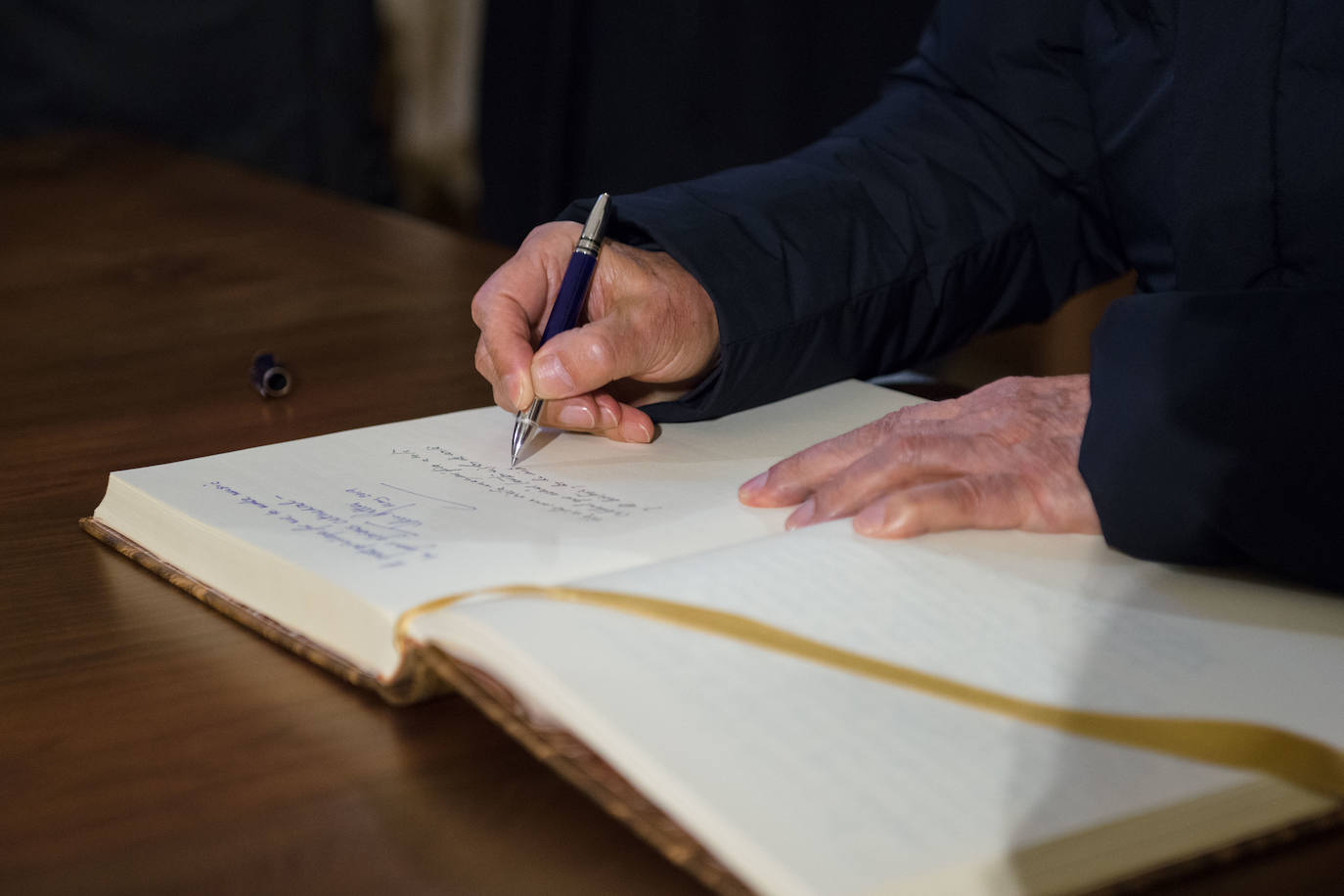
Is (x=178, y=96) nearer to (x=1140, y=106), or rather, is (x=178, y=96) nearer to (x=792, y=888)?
(x=1140, y=106)

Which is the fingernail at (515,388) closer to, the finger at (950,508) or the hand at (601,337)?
the hand at (601,337)

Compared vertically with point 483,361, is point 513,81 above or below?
below

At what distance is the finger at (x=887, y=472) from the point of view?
0.61 meters

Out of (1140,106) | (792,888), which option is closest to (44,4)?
(1140,106)

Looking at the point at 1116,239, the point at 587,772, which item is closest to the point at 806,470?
the point at 587,772

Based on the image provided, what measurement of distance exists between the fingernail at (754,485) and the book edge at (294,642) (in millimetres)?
203

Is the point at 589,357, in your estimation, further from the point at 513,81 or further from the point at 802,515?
the point at 513,81

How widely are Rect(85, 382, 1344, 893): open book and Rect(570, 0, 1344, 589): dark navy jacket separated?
1.9 inches

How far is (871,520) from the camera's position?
571 mm

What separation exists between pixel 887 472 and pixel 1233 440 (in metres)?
0.15

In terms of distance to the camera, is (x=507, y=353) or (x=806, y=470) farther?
(x=507, y=353)

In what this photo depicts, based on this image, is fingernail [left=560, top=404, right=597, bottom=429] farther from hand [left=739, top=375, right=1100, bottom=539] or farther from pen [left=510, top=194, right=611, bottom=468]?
hand [left=739, top=375, right=1100, bottom=539]

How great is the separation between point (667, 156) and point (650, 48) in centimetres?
19

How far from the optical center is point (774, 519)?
637mm
